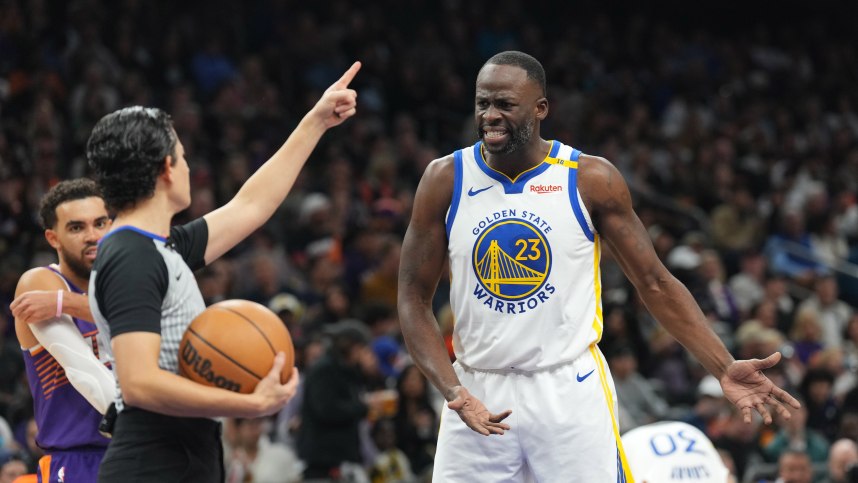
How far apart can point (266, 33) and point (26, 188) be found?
6.56 metres

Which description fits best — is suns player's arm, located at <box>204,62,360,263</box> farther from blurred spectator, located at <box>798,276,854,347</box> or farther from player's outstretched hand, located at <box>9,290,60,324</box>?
blurred spectator, located at <box>798,276,854,347</box>

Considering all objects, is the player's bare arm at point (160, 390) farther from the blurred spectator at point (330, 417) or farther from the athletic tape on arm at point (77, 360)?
the blurred spectator at point (330, 417)

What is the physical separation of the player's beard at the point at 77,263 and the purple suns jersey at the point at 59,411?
22 centimetres

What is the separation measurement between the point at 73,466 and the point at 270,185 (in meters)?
1.51

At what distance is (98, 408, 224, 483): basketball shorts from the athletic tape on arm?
716 millimetres

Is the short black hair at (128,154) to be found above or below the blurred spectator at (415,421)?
above

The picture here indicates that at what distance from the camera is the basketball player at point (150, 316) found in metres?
3.59

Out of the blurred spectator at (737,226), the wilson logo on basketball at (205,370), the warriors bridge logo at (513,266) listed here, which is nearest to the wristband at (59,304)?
the wilson logo on basketball at (205,370)

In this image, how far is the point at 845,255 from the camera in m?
15.7

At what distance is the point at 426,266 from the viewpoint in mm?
4941

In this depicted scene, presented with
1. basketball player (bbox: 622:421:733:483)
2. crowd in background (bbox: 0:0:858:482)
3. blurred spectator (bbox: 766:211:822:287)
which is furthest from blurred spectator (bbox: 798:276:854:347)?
basketball player (bbox: 622:421:733:483)

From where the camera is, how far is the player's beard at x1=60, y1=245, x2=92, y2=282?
16.6 feet

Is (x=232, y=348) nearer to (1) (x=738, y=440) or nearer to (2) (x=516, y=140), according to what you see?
(2) (x=516, y=140)

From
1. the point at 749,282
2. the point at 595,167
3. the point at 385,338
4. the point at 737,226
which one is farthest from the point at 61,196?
the point at 737,226
